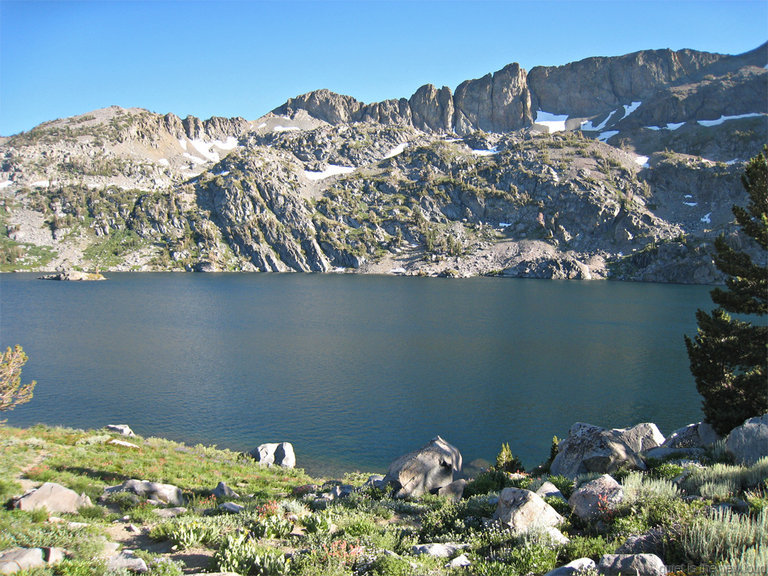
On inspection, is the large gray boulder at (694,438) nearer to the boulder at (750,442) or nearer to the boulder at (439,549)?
the boulder at (750,442)

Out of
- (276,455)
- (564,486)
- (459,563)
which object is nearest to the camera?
(459,563)

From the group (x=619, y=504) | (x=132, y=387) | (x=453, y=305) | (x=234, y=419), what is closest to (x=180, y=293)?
(x=453, y=305)

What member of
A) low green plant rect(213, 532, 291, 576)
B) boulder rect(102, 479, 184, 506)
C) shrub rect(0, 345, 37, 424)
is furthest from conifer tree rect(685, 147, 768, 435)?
shrub rect(0, 345, 37, 424)

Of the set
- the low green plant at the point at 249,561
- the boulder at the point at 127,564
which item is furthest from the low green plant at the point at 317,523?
the boulder at the point at 127,564

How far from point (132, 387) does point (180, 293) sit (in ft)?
298

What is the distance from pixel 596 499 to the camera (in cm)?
1277

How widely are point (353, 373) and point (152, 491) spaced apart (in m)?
36.1

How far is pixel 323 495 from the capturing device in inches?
755

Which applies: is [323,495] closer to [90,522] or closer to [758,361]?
[90,522]

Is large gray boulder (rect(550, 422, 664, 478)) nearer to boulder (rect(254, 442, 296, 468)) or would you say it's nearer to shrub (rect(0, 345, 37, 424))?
boulder (rect(254, 442, 296, 468))

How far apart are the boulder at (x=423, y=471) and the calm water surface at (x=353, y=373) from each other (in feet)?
40.3

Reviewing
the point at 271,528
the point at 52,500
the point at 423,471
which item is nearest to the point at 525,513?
the point at 271,528

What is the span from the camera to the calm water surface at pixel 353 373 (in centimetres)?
3825

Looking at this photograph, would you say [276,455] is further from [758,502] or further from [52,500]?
[758,502]
